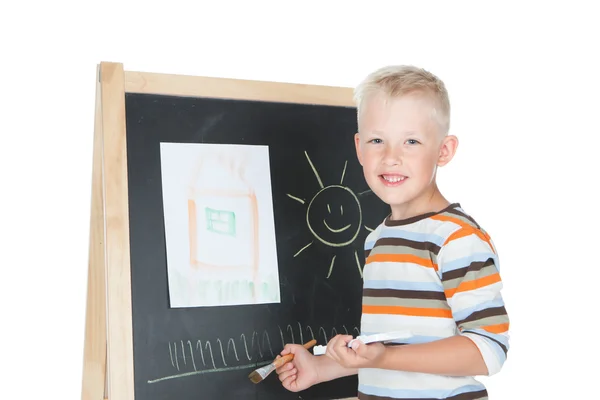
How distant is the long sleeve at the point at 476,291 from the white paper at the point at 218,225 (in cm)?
66

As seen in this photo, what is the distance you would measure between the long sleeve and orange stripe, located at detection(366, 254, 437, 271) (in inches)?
1.4

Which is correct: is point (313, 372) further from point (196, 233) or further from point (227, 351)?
point (196, 233)

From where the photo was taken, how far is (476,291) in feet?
5.65

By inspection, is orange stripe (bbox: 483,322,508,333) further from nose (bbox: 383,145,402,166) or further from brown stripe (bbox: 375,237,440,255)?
nose (bbox: 383,145,402,166)

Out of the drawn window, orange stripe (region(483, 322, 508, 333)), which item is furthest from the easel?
orange stripe (region(483, 322, 508, 333))

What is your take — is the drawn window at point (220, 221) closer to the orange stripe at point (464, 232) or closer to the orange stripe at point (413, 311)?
the orange stripe at point (413, 311)

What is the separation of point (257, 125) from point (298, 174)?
0.64ft

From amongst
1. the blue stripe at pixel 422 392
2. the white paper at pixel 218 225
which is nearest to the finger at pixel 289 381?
the white paper at pixel 218 225

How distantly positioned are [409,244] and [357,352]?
0.33 metres

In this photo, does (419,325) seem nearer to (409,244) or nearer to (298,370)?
(409,244)

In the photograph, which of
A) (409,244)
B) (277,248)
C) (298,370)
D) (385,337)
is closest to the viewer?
(385,337)

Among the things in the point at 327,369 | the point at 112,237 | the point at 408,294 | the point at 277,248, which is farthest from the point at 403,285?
the point at 112,237

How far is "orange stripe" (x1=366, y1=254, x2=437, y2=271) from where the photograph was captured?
71.5 inches

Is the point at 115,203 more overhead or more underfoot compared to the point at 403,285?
more overhead
